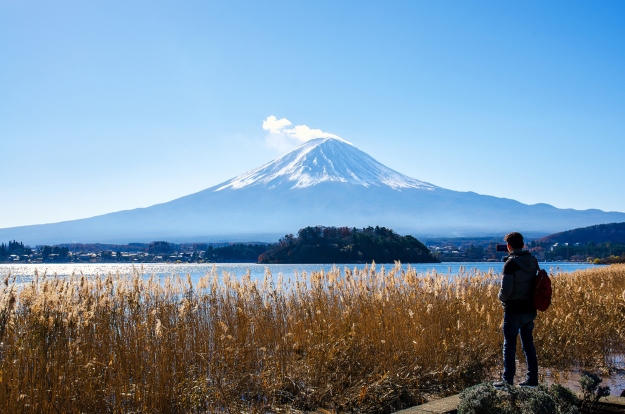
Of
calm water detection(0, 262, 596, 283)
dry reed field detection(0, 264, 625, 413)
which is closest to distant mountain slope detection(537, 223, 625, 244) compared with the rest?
calm water detection(0, 262, 596, 283)

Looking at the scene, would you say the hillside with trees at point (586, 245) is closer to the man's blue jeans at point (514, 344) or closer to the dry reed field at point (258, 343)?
the dry reed field at point (258, 343)

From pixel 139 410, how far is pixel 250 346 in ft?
5.62

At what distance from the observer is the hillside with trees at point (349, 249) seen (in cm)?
5603

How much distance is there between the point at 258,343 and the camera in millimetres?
6430

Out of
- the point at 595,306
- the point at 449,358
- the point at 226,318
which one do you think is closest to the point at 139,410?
the point at 226,318

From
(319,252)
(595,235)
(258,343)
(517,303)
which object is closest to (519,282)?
(517,303)

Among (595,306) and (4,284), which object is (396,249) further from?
(4,284)

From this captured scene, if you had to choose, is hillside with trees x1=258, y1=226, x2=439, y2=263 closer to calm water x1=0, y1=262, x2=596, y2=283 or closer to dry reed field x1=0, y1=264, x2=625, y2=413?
calm water x1=0, y1=262, x2=596, y2=283

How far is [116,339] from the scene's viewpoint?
219 inches

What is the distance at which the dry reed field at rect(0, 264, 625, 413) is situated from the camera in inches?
185

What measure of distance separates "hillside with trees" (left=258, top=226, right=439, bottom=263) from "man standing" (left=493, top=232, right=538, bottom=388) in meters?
49.0

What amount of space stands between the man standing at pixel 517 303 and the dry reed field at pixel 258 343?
0.65m

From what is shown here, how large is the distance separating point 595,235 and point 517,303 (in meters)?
81.0

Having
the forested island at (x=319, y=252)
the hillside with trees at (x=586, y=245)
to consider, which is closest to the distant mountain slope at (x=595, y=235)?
the hillside with trees at (x=586, y=245)
